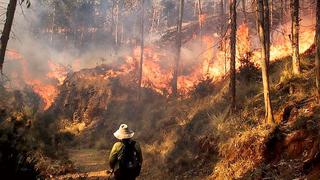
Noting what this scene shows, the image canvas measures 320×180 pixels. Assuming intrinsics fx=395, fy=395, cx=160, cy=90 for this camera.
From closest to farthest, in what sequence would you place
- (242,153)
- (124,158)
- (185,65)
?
(124,158), (242,153), (185,65)

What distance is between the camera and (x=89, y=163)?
17422 millimetres

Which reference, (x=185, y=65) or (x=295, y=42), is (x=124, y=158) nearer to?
(x=295, y=42)

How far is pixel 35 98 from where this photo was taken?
34.7 metres

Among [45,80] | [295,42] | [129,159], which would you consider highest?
[45,80]

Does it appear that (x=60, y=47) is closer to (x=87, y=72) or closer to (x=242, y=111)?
(x=87, y=72)

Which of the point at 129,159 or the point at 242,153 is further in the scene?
the point at 242,153

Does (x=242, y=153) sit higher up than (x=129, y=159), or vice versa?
(x=129, y=159)

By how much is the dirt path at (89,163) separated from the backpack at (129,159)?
5.79 metres

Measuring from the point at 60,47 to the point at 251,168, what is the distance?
168 ft

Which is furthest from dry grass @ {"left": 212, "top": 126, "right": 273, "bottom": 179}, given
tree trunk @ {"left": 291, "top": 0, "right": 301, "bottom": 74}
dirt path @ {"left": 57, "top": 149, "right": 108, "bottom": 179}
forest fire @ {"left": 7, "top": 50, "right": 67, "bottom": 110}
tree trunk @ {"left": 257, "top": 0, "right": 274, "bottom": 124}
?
forest fire @ {"left": 7, "top": 50, "right": 67, "bottom": 110}

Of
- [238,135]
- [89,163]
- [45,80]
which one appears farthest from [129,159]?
[45,80]

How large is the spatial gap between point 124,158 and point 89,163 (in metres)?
10.7

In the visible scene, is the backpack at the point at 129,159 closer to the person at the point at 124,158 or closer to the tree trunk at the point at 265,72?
the person at the point at 124,158

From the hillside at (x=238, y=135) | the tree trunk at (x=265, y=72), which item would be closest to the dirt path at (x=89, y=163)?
the hillside at (x=238, y=135)
